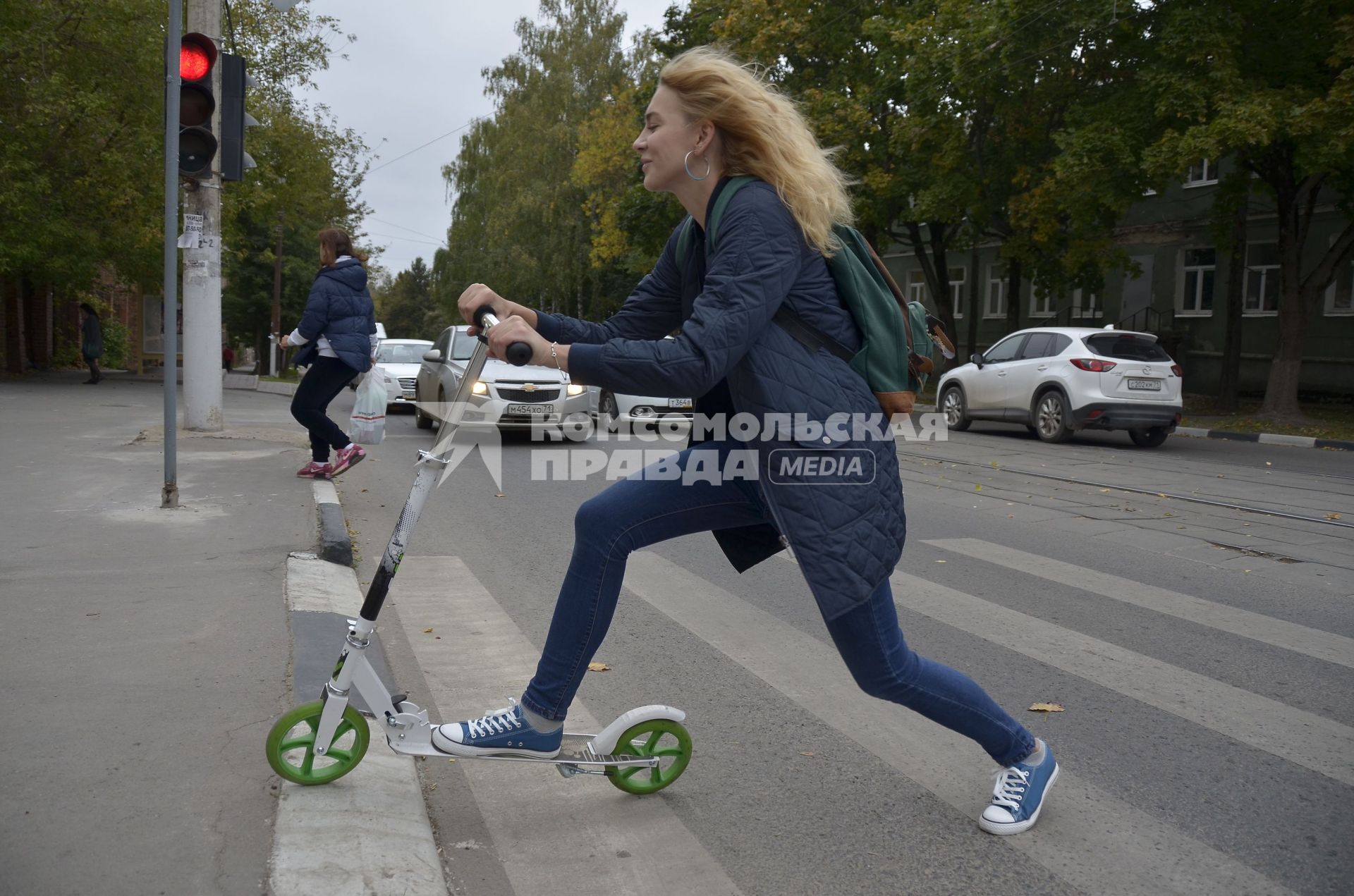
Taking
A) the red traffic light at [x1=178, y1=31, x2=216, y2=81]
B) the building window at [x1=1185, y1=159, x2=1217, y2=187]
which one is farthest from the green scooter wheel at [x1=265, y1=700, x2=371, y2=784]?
the building window at [x1=1185, y1=159, x2=1217, y2=187]

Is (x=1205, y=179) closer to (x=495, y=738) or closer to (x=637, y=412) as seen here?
(x=637, y=412)

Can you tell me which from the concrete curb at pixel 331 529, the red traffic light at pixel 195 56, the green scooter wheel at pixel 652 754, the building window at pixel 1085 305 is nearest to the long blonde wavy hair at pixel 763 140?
the green scooter wheel at pixel 652 754

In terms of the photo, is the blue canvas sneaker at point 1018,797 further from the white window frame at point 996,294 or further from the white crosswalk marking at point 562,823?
the white window frame at point 996,294

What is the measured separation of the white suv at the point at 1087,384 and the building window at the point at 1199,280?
15805mm

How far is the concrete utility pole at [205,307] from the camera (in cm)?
1154

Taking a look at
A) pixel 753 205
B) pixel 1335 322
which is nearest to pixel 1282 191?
pixel 1335 322

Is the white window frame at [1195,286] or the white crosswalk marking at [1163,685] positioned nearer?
the white crosswalk marking at [1163,685]

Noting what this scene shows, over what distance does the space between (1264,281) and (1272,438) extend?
13.2 metres

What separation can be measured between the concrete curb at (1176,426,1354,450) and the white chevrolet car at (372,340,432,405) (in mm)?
12955

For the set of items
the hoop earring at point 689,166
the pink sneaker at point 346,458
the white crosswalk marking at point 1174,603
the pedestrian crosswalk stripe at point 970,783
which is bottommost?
the pedestrian crosswalk stripe at point 970,783

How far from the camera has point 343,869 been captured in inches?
105

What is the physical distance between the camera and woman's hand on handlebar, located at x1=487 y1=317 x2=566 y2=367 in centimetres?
262

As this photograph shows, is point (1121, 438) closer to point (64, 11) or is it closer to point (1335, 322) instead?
point (1335, 322)

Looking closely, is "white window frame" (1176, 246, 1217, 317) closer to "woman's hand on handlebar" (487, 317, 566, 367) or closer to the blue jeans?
the blue jeans
